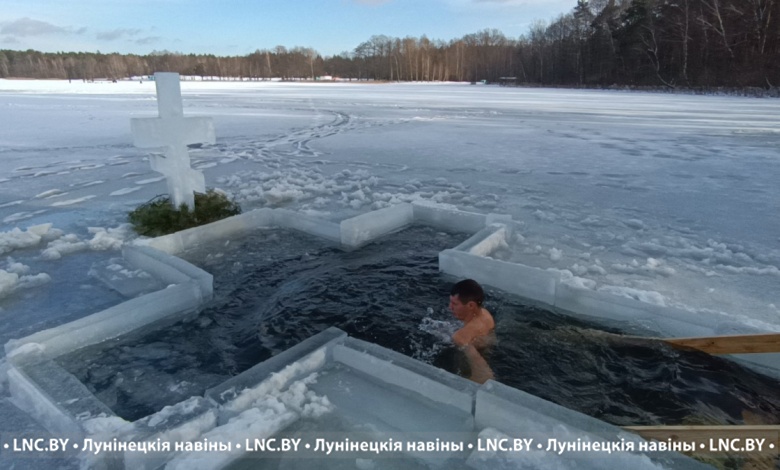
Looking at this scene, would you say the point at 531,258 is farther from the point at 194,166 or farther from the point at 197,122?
the point at 194,166

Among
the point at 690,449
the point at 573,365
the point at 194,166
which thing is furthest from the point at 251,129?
the point at 690,449

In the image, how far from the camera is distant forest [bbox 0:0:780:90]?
34688 millimetres

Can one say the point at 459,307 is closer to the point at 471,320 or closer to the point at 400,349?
the point at 471,320

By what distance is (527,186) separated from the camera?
748 centimetres

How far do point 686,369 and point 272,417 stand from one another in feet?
8.20

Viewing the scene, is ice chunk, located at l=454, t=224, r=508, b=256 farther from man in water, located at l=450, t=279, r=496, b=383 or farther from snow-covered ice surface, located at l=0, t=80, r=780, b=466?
man in water, located at l=450, t=279, r=496, b=383

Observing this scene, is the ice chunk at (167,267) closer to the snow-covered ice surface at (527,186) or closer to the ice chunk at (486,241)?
the snow-covered ice surface at (527,186)

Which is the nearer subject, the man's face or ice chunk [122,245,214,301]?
the man's face

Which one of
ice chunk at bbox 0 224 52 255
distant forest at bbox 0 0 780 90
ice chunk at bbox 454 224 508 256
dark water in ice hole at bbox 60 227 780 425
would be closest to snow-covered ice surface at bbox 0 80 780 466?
ice chunk at bbox 0 224 52 255

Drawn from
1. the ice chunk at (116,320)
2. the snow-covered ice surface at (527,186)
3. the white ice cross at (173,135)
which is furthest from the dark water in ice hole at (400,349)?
the white ice cross at (173,135)

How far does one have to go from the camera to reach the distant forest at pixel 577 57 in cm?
3469

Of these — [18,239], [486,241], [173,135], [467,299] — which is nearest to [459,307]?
[467,299]

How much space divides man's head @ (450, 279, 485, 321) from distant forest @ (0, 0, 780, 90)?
39.4m

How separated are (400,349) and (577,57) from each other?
5831 centimetres
